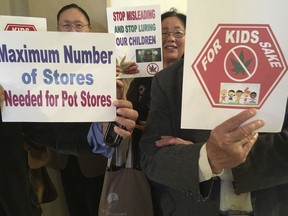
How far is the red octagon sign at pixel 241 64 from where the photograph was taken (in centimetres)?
75

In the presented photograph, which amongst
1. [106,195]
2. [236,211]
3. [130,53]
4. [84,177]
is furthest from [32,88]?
[84,177]

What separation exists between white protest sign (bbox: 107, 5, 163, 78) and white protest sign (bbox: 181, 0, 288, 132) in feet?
3.25

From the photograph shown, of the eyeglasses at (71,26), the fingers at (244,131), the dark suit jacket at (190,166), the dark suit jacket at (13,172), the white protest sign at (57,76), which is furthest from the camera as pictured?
the eyeglasses at (71,26)

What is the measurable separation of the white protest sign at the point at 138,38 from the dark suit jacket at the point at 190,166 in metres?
0.73

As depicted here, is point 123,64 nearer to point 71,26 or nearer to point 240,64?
point 71,26

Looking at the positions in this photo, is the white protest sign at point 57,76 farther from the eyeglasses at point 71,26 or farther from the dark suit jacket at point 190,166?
the eyeglasses at point 71,26

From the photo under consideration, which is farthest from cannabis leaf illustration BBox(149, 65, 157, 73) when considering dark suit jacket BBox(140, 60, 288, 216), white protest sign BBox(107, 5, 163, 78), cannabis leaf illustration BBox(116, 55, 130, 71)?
dark suit jacket BBox(140, 60, 288, 216)

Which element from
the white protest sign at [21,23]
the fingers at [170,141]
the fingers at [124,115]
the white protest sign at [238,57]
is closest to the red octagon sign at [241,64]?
the white protest sign at [238,57]

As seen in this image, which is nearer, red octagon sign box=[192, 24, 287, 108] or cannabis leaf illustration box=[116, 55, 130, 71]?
red octagon sign box=[192, 24, 287, 108]

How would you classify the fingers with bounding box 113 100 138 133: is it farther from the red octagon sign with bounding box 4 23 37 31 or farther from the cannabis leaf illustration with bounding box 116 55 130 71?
the cannabis leaf illustration with bounding box 116 55 130 71

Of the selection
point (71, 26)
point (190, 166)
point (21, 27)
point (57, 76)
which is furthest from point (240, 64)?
point (71, 26)

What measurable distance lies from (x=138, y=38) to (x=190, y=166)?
42.6 inches

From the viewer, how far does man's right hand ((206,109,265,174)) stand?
2.44ft

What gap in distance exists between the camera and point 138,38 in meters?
1.77
